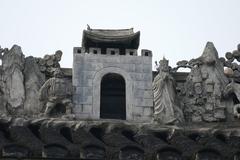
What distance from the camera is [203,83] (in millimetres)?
28531

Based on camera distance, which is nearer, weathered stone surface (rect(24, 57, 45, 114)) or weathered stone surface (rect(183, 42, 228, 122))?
weathered stone surface (rect(24, 57, 45, 114))

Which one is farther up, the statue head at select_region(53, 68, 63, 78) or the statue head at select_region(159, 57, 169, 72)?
the statue head at select_region(159, 57, 169, 72)

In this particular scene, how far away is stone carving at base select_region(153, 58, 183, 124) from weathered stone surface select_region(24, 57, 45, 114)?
374cm

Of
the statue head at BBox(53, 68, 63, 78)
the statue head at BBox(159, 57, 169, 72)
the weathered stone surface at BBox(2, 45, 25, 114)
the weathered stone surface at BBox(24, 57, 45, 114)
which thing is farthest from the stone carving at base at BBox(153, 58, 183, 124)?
the weathered stone surface at BBox(2, 45, 25, 114)

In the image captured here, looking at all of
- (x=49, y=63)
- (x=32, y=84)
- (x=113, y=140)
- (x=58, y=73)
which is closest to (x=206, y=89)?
(x=58, y=73)

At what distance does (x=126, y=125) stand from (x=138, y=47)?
19.0ft

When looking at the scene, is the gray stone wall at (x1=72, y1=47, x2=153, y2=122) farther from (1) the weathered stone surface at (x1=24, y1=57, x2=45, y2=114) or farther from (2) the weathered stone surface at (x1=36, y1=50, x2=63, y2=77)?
(1) the weathered stone surface at (x1=24, y1=57, x2=45, y2=114)

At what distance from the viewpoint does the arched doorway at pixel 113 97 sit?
92.5ft

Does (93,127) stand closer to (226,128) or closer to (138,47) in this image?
(226,128)

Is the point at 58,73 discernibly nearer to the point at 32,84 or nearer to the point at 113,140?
the point at 32,84

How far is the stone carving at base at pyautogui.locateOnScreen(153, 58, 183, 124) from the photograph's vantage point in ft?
88.3

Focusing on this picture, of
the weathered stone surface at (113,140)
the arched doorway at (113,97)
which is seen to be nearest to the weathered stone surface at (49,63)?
the arched doorway at (113,97)

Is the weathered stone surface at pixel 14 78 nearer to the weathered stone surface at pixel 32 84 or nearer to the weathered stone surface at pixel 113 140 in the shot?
the weathered stone surface at pixel 32 84

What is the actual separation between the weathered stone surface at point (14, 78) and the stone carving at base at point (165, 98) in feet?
14.2
